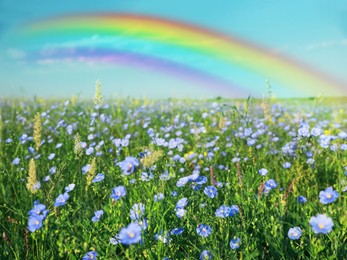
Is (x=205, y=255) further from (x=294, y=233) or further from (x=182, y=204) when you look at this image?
(x=294, y=233)

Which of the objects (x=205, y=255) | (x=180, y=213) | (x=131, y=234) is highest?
(x=131, y=234)

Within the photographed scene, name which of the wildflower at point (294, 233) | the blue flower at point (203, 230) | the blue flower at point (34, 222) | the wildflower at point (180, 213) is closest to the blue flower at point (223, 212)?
the blue flower at point (203, 230)

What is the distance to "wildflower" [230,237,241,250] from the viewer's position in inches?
73.1

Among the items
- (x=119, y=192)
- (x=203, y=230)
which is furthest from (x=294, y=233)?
(x=119, y=192)

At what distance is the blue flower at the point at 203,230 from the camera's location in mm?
1913

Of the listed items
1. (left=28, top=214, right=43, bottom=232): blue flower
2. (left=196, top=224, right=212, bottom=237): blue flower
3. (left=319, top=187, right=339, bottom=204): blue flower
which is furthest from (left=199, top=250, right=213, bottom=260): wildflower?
(left=28, top=214, right=43, bottom=232): blue flower

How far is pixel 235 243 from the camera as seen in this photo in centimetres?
188

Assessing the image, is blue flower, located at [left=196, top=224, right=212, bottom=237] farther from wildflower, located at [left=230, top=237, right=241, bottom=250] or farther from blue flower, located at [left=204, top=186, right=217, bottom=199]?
blue flower, located at [left=204, top=186, right=217, bottom=199]

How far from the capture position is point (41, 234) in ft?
7.58

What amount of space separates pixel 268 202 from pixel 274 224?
746 mm

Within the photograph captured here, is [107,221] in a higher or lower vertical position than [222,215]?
lower

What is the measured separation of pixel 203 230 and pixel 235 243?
16cm

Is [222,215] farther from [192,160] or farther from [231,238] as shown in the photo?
[192,160]

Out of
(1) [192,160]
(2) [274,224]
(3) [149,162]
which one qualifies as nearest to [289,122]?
(1) [192,160]
